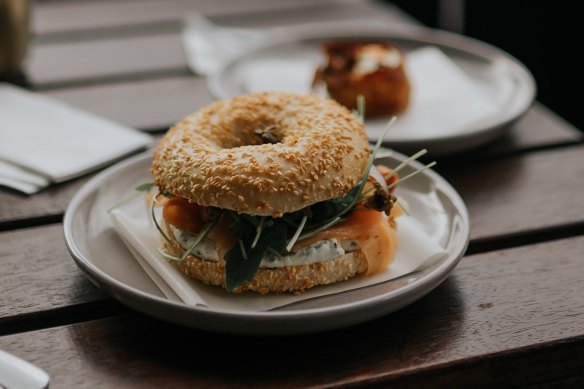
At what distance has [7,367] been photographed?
913 mm

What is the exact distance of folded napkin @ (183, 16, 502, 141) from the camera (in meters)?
1.75

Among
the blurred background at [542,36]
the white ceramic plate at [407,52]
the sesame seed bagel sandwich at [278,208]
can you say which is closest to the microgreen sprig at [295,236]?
the sesame seed bagel sandwich at [278,208]

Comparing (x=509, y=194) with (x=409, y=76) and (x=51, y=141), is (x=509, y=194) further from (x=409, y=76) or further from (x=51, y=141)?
(x=51, y=141)

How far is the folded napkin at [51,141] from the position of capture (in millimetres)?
1511

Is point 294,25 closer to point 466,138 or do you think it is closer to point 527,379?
point 466,138

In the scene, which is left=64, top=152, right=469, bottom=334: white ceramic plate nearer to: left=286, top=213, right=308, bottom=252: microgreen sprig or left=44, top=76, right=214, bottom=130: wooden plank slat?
left=286, top=213, right=308, bottom=252: microgreen sprig

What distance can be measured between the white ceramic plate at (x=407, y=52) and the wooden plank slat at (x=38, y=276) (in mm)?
636

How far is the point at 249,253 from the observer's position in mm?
1058

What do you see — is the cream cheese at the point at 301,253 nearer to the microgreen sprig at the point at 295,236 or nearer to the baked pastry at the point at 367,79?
the microgreen sprig at the point at 295,236

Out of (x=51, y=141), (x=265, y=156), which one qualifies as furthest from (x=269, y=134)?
(x=51, y=141)

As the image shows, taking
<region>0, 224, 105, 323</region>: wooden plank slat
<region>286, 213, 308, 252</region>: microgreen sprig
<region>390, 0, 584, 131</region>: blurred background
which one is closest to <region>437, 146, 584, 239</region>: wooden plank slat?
<region>286, 213, 308, 252</region>: microgreen sprig

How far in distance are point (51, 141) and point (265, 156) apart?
75cm

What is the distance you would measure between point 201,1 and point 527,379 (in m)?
2.22

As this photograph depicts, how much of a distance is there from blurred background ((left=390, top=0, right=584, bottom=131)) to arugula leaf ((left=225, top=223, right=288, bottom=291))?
2388 mm
